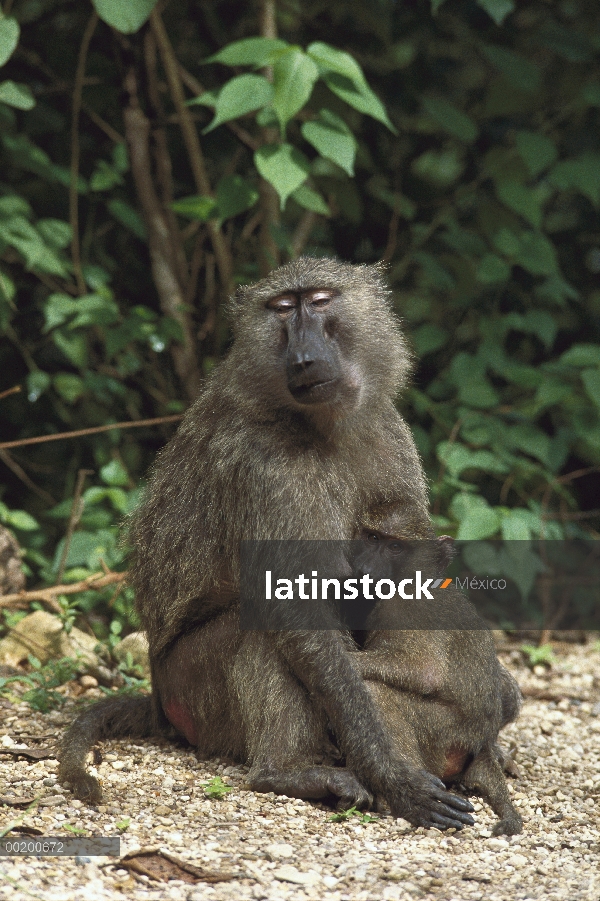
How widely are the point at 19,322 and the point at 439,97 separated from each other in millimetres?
2877

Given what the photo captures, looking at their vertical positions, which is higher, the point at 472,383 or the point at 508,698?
the point at 472,383

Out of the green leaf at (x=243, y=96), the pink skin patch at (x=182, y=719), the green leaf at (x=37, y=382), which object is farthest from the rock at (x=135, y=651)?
the green leaf at (x=243, y=96)

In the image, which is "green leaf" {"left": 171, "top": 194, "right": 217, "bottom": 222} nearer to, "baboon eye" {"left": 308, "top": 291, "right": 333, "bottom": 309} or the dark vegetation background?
the dark vegetation background

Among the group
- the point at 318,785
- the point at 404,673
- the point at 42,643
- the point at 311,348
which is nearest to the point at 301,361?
the point at 311,348

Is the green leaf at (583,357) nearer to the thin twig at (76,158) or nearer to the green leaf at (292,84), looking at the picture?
the green leaf at (292,84)

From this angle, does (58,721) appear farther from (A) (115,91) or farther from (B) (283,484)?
(A) (115,91)

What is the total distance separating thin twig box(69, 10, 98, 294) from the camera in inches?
226

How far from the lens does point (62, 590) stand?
471 cm

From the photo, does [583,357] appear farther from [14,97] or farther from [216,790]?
[216,790]

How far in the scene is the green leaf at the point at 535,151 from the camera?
5688 mm

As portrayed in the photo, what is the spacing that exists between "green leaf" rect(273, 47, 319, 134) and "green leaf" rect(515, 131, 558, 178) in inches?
70.9

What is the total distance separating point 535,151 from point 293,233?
1523 mm

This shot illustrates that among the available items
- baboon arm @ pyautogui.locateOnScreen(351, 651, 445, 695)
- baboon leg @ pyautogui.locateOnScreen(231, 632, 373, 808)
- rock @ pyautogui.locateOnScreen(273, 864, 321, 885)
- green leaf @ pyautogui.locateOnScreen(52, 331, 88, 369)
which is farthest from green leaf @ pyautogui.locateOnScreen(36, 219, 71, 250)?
rock @ pyautogui.locateOnScreen(273, 864, 321, 885)

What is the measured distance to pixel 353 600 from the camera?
3.70 meters
